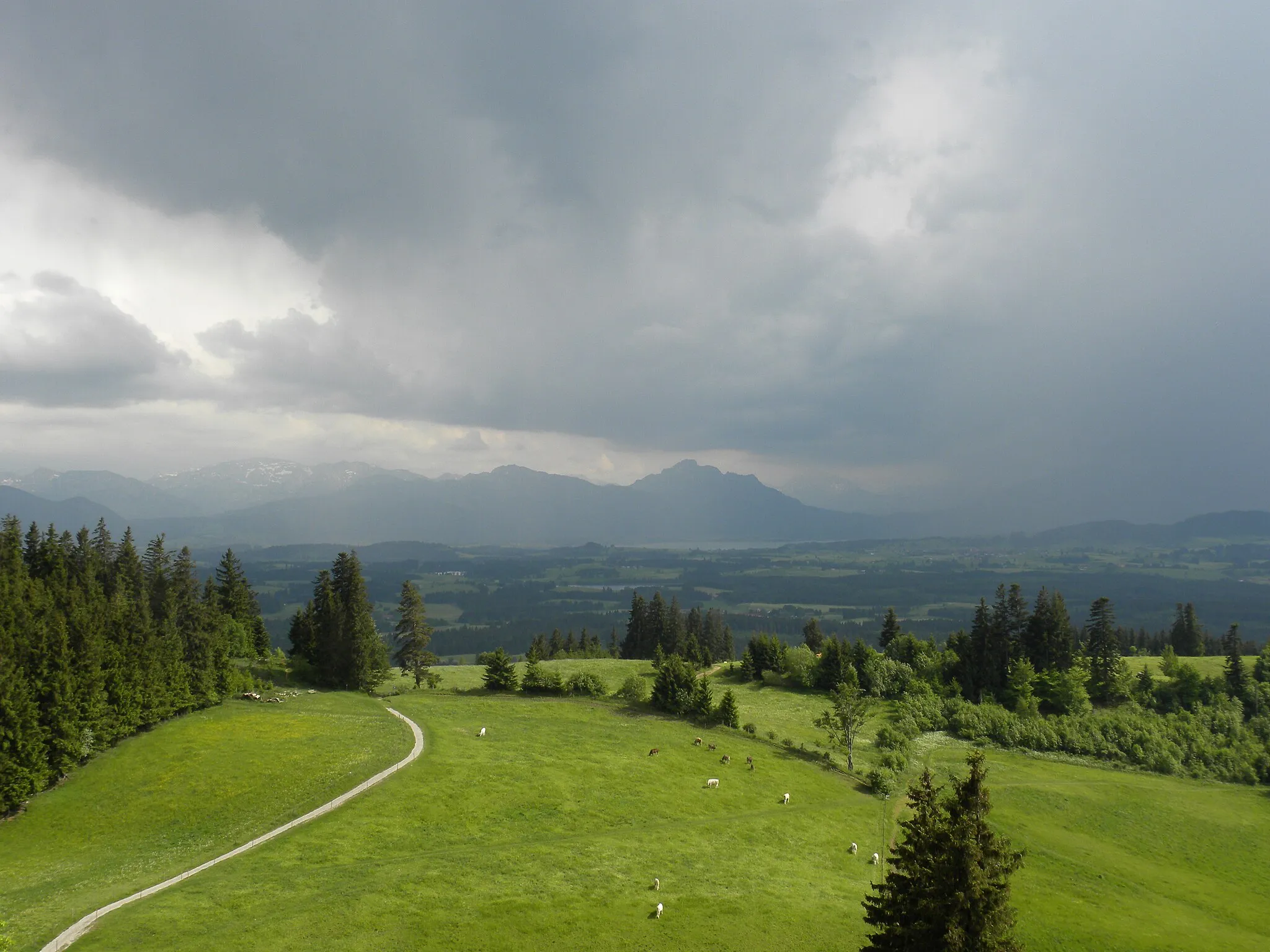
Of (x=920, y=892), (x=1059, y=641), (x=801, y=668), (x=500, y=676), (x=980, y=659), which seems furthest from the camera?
(x=980, y=659)

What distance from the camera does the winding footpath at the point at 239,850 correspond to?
99.6 ft

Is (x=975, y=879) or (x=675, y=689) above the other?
(x=975, y=879)

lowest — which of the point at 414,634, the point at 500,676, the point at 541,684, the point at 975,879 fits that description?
the point at 541,684

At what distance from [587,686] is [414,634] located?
27.0 m

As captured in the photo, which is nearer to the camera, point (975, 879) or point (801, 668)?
point (975, 879)

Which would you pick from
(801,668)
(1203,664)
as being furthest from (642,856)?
(1203,664)

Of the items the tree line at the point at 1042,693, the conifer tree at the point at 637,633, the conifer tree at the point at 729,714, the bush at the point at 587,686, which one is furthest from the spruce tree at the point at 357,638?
the conifer tree at the point at 637,633

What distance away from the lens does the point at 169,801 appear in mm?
47000

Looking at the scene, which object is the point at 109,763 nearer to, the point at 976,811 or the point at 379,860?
the point at 379,860

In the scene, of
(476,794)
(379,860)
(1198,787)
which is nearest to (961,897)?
(379,860)

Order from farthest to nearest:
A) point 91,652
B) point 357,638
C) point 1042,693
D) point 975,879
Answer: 1. point 1042,693
2. point 357,638
3. point 91,652
4. point 975,879

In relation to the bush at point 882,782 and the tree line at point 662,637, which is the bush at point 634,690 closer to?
the bush at point 882,782

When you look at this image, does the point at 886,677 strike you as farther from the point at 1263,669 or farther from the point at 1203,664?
the point at 1263,669

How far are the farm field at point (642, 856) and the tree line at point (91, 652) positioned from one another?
343cm
